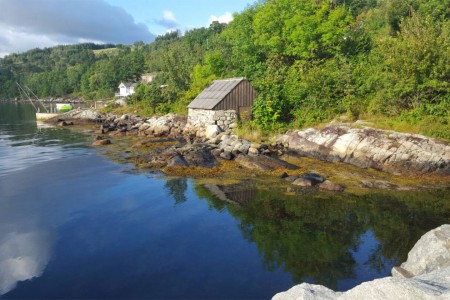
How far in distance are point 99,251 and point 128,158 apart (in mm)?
16207

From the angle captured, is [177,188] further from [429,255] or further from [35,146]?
[35,146]

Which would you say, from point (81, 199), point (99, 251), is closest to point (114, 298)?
point (99, 251)

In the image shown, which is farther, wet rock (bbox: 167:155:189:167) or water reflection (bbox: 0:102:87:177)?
water reflection (bbox: 0:102:87:177)

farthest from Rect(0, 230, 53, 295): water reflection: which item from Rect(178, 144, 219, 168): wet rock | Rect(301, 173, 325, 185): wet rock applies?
Rect(301, 173, 325, 185): wet rock

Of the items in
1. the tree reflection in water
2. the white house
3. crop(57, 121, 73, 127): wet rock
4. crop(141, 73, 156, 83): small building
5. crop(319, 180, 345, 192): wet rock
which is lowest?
the tree reflection in water

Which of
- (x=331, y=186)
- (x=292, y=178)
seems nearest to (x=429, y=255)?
(x=331, y=186)

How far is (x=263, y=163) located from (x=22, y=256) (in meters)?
15.9

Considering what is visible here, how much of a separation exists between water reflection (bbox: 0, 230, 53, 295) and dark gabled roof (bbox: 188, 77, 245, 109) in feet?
77.0

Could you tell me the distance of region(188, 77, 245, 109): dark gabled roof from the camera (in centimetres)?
3597

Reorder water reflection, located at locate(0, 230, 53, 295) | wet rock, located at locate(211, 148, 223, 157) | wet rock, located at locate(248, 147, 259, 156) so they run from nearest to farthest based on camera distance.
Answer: water reflection, located at locate(0, 230, 53, 295), wet rock, located at locate(248, 147, 259, 156), wet rock, located at locate(211, 148, 223, 157)

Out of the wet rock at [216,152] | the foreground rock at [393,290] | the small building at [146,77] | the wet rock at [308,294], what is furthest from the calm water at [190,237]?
the small building at [146,77]

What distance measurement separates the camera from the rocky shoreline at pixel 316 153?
2158 centimetres

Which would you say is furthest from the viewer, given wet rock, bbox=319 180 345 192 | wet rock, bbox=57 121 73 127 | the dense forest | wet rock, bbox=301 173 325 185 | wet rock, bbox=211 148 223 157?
wet rock, bbox=57 121 73 127

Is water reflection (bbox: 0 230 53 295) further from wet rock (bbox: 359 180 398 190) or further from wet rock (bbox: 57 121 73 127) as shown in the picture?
wet rock (bbox: 57 121 73 127)
